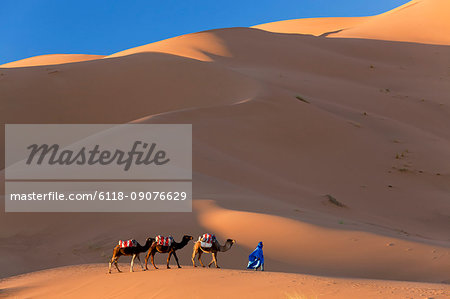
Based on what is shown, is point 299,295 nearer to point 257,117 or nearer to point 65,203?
point 65,203

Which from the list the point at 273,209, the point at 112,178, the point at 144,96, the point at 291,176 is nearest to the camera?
the point at 273,209

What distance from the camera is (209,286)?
6.93 m

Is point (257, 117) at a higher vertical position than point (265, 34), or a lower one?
lower

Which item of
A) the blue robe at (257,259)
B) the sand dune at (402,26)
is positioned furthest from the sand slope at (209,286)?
the sand dune at (402,26)

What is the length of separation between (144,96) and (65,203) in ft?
56.2

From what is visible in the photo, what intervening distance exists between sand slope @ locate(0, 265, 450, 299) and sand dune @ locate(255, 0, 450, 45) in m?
42.5

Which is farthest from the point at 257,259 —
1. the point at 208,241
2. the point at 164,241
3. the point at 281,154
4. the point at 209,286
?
the point at 281,154

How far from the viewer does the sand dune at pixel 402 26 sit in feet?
160

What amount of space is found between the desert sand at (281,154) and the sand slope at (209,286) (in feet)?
0.15

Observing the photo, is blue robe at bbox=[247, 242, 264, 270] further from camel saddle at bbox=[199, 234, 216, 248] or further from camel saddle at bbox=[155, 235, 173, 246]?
camel saddle at bbox=[155, 235, 173, 246]

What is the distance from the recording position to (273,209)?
13.1 m

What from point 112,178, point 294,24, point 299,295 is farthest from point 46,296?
point 294,24

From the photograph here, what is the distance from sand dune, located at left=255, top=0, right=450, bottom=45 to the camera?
48.7 m

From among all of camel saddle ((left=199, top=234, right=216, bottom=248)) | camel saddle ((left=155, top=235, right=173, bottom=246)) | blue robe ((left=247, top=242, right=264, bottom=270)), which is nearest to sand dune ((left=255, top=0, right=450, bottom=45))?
blue robe ((left=247, top=242, right=264, bottom=270))
